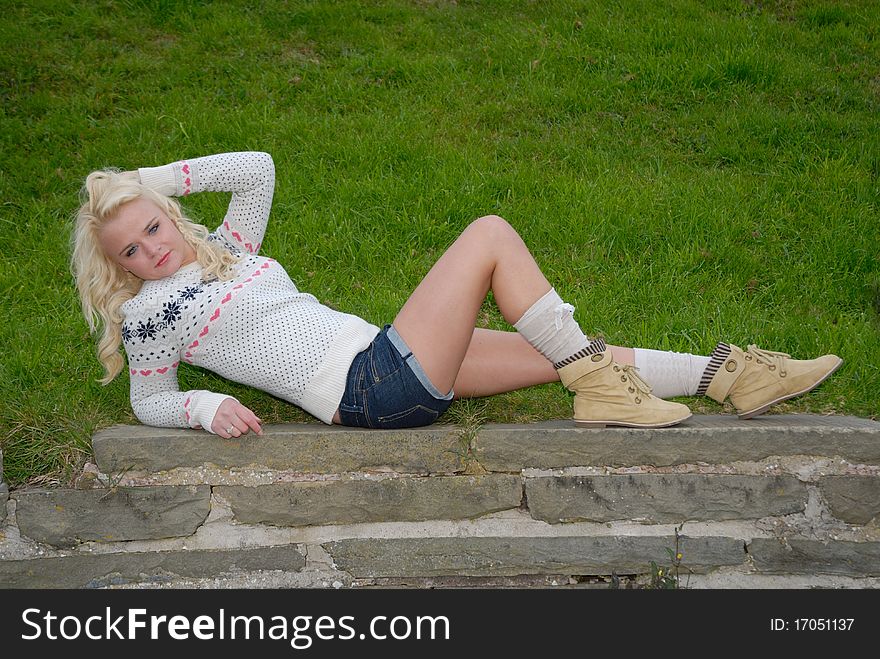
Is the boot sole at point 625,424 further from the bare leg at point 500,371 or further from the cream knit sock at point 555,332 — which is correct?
the bare leg at point 500,371

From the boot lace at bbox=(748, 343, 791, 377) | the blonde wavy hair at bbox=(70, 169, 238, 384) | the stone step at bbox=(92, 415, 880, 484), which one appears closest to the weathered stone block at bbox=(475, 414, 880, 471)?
the stone step at bbox=(92, 415, 880, 484)

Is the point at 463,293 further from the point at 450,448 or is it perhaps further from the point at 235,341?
the point at 235,341

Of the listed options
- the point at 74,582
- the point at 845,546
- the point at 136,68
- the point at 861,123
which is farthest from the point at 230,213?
the point at 861,123

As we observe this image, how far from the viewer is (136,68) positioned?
6.20 meters

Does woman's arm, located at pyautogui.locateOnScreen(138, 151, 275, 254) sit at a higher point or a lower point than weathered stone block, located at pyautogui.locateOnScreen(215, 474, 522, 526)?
higher

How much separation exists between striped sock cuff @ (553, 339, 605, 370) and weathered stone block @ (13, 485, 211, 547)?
1.30 meters

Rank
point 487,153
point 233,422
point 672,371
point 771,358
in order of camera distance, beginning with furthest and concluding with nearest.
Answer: point 487,153 → point 672,371 → point 771,358 → point 233,422

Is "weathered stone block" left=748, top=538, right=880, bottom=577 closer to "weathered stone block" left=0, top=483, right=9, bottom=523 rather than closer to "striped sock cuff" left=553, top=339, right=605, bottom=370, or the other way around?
"striped sock cuff" left=553, top=339, right=605, bottom=370

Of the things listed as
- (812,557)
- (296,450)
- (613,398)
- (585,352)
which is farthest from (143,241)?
(812,557)

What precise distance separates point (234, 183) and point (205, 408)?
3.00 feet

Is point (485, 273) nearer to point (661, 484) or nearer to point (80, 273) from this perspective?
point (661, 484)

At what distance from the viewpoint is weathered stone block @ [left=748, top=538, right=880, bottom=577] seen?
118 inches

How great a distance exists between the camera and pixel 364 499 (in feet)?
9.71

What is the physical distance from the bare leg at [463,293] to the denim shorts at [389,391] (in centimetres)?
4
